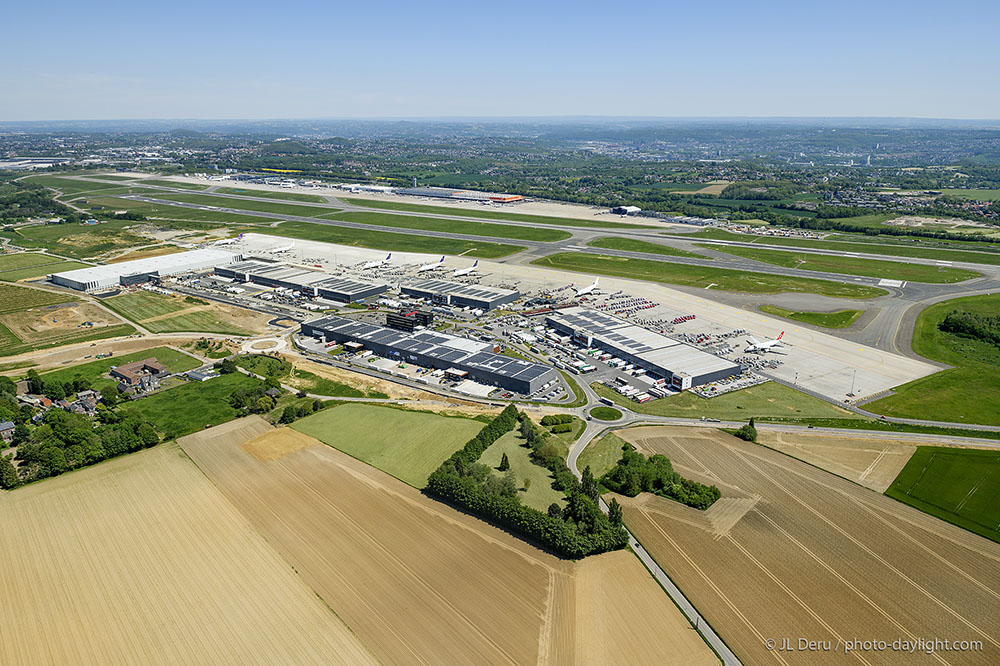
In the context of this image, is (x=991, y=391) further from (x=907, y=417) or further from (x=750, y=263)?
(x=750, y=263)

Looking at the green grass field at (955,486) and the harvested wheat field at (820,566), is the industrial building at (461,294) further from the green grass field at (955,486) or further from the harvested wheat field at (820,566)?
the green grass field at (955,486)

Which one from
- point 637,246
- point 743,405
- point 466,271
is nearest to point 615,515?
point 743,405

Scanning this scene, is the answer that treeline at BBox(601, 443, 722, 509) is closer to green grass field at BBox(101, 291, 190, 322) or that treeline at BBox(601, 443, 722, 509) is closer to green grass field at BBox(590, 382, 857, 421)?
green grass field at BBox(590, 382, 857, 421)

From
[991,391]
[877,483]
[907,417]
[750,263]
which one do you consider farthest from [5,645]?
[750,263]

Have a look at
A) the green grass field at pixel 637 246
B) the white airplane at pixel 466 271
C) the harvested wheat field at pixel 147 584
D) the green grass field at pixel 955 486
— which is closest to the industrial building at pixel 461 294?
the white airplane at pixel 466 271

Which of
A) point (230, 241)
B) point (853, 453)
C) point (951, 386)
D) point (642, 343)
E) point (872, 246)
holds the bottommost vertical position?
point (853, 453)

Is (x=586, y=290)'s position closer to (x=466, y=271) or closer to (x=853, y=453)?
(x=466, y=271)
